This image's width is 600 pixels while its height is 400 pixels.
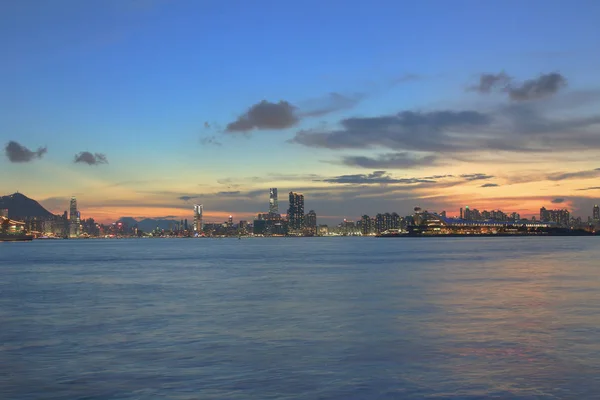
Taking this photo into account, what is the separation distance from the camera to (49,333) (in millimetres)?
31000

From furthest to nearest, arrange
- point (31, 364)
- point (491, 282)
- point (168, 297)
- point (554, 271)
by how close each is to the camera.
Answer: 1. point (554, 271)
2. point (491, 282)
3. point (168, 297)
4. point (31, 364)

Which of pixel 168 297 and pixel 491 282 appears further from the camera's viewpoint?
pixel 491 282

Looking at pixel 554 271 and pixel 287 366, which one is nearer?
pixel 287 366

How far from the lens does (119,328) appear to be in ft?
106

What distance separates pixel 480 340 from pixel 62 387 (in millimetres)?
16779

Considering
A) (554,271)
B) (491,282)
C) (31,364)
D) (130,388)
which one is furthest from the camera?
(554,271)

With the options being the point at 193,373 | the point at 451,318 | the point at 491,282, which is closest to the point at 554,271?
the point at 491,282

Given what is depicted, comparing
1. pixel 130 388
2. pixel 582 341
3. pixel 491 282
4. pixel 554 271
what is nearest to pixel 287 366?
pixel 130 388

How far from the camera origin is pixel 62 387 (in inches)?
777

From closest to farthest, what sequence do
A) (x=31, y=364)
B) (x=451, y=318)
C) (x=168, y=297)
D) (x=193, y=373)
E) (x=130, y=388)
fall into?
1. (x=130, y=388)
2. (x=193, y=373)
3. (x=31, y=364)
4. (x=451, y=318)
5. (x=168, y=297)

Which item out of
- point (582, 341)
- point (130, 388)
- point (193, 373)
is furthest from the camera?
point (582, 341)

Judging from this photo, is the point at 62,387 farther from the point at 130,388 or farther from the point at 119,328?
the point at 119,328

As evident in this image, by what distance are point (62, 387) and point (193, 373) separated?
13.3ft

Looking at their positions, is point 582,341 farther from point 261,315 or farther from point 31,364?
point 31,364
